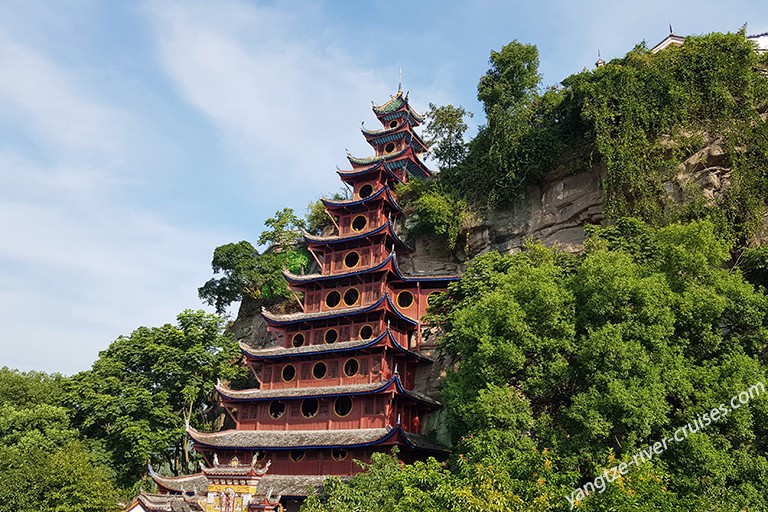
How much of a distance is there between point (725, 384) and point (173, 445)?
24567 millimetres

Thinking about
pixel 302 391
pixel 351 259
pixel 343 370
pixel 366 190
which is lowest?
pixel 302 391

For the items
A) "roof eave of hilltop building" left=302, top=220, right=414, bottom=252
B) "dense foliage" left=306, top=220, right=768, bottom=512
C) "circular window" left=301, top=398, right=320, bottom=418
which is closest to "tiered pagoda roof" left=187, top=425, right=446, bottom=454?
"circular window" left=301, top=398, right=320, bottom=418

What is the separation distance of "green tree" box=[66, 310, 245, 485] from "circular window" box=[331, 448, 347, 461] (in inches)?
343

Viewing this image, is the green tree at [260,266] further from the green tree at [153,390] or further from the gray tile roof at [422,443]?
the gray tile roof at [422,443]

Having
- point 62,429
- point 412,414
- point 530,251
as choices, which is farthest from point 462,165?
point 62,429

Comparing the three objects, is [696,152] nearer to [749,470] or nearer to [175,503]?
[749,470]

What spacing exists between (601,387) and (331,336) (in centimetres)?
1397

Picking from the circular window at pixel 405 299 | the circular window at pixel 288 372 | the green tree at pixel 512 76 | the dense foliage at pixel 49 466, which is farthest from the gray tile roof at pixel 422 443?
the green tree at pixel 512 76

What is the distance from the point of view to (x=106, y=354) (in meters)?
30.9

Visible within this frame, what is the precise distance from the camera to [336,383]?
25.6 metres

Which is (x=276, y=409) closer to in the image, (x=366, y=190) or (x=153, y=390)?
(x=153, y=390)

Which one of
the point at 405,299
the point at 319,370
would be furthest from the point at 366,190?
the point at 319,370

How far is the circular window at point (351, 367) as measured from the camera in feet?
83.9

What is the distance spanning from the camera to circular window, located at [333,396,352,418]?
24547 mm
